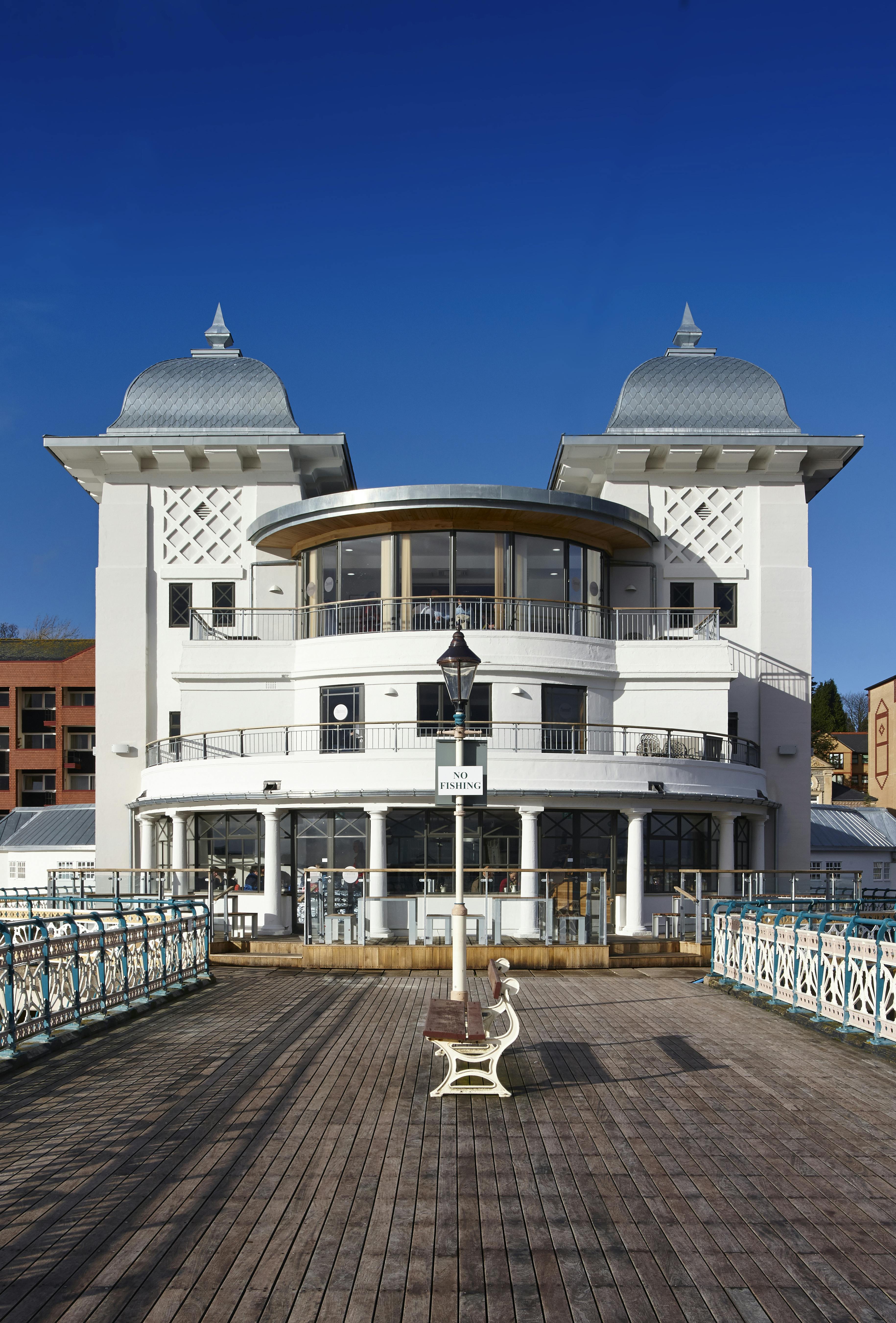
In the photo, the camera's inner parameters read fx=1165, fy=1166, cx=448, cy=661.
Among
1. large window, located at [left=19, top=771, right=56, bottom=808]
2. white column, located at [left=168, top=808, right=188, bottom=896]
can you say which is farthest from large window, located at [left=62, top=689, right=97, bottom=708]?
white column, located at [left=168, top=808, right=188, bottom=896]

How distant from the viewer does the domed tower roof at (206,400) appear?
33250 mm

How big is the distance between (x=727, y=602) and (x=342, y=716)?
459 inches

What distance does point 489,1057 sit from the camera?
9492mm

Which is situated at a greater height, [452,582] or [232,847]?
[452,582]

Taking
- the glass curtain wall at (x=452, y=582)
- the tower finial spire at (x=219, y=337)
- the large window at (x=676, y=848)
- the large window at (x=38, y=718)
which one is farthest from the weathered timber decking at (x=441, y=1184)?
the large window at (x=38, y=718)

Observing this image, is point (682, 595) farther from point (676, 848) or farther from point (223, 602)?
point (223, 602)

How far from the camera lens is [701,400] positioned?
110 ft

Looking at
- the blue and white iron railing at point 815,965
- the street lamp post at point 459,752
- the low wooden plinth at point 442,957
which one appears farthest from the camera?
the low wooden plinth at point 442,957

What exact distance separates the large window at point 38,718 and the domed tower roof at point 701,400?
142ft

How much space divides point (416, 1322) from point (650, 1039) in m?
7.67

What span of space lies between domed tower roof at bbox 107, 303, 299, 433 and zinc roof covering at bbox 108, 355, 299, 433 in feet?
0.05

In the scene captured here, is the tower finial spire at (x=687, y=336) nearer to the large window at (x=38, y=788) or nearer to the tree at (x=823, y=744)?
the large window at (x=38, y=788)

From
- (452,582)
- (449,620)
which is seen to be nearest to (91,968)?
(449,620)

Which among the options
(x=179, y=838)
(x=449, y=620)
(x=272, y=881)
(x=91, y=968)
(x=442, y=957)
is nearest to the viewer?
(x=91, y=968)
